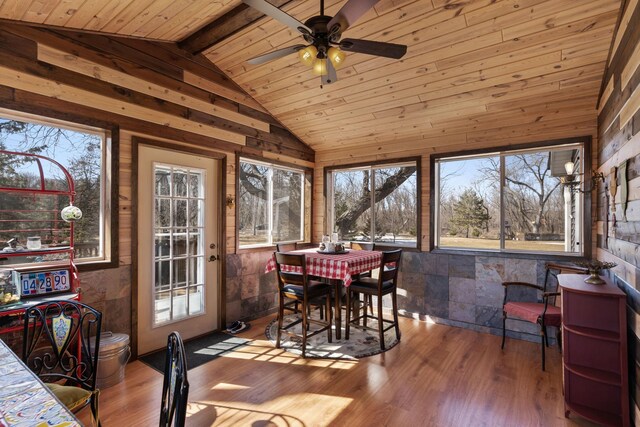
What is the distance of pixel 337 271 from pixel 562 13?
2.83m

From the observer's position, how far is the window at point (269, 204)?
14.5ft

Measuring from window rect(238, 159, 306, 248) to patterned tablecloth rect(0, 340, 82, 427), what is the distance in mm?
3073

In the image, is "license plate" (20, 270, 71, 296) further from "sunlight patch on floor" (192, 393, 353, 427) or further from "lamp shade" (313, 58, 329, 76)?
"lamp shade" (313, 58, 329, 76)

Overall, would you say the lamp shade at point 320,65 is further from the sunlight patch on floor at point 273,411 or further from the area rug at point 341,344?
the area rug at point 341,344

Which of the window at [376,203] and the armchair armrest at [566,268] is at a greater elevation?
the window at [376,203]

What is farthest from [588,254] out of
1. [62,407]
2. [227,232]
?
[62,407]

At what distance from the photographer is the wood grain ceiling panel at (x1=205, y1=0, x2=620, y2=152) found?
2.64m

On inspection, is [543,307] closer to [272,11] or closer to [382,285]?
[382,285]

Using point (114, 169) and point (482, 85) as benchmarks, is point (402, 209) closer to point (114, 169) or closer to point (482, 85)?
point (482, 85)

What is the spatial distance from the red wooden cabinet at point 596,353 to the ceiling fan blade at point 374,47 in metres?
2.08

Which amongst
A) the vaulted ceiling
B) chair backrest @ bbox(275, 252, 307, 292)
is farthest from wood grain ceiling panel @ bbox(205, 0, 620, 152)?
chair backrest @ bbox(275, 252, 307, 292)

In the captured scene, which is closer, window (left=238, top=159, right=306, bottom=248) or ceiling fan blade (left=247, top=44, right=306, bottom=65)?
ceiling fan blade (left=247, top=44, right=306, bottom=65)

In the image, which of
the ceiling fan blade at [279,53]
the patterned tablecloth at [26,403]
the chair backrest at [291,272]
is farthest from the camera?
the chair backrest at [291,272]

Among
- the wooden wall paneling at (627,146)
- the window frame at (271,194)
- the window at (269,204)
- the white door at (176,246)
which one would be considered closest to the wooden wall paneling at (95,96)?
the white door at (176,246)
